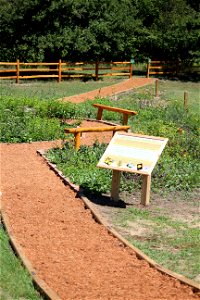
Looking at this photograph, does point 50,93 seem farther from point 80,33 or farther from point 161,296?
point 161,296

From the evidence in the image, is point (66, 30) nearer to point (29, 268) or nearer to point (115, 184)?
point (115, 184)

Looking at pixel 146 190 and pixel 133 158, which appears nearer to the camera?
pixel 146 190

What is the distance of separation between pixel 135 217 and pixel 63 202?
129 centimetres

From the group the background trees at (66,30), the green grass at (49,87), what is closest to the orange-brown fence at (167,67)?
the background trees at (66,30)

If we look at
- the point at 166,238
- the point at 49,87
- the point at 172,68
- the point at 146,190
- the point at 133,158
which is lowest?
the point at 166,238

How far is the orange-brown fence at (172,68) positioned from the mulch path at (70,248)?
2716 centimetres

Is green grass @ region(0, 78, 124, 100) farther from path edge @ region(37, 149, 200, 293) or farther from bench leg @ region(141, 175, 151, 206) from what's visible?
bench leg @ region(141, 175, 151, 206)

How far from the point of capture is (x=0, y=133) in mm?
15258

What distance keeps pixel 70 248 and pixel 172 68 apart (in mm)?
31790

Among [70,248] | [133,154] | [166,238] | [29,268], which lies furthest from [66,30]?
[29,268]

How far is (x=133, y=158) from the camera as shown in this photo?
10891 millimetres

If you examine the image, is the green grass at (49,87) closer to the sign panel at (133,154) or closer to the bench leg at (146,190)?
the sign panel at (133,154)

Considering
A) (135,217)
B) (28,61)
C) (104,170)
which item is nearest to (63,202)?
(135,217)

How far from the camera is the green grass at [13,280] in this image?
661cm
